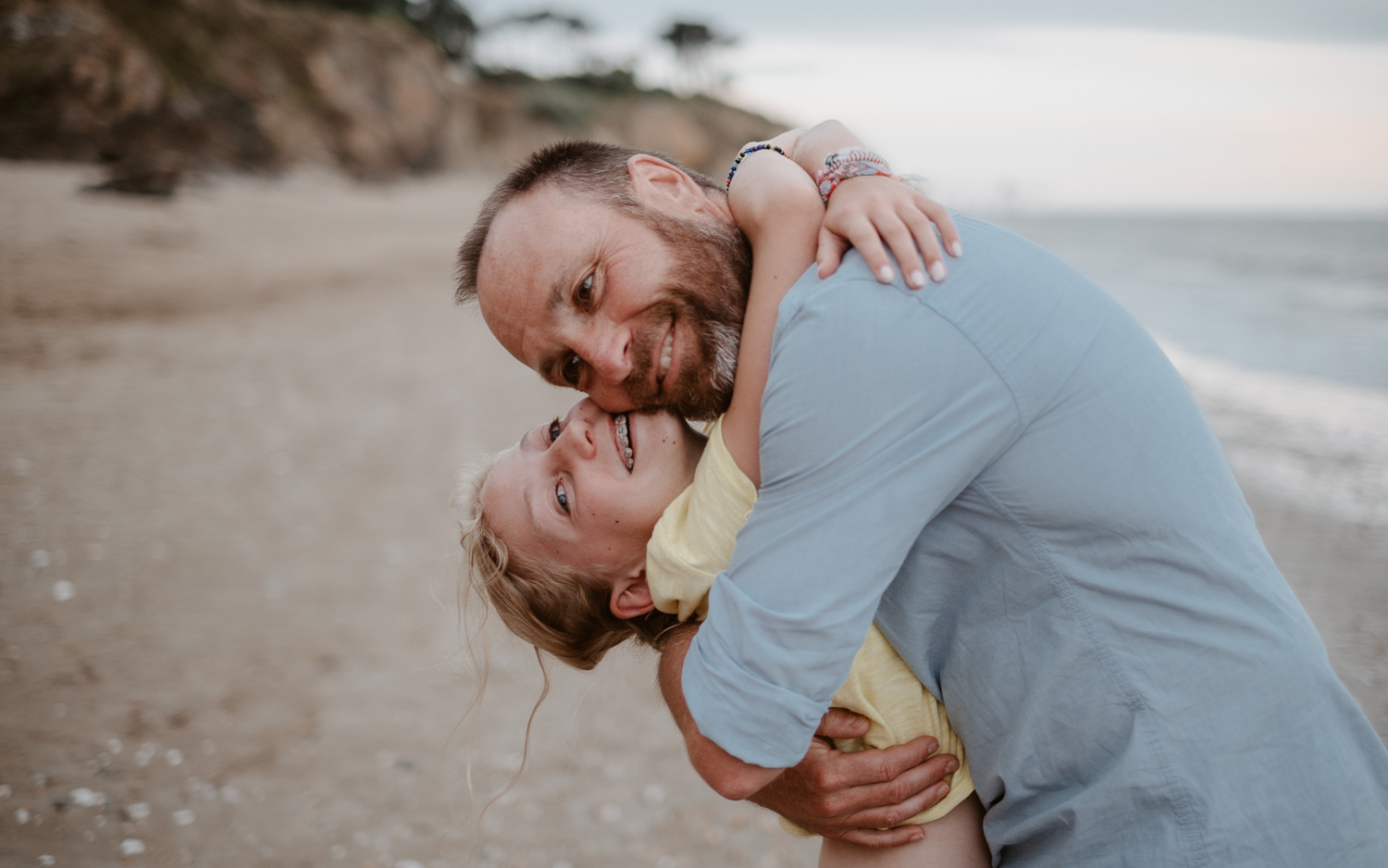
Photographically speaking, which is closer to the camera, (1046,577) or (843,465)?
(843,465)

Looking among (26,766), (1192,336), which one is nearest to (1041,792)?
(26,766)

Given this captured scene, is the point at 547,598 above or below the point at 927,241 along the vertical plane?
below

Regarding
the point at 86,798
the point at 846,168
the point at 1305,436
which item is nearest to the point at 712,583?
the point at 846,168

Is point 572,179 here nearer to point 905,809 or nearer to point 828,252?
point 828,252

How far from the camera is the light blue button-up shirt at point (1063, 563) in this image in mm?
1333

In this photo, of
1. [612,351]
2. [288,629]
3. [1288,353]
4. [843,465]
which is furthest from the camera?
[1288,353]

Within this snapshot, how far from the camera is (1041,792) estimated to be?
159 cm

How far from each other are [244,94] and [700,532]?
24.2 metres

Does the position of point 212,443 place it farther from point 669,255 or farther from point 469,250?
point 669,255

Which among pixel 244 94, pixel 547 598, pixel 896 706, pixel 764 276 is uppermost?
pixel 764 276

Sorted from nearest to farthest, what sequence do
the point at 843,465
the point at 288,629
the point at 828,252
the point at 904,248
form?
1. the point at 843,465
2. the point at 904,248
3. the point at 828,252
4. the point at 288,629

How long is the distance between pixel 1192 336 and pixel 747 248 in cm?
1648

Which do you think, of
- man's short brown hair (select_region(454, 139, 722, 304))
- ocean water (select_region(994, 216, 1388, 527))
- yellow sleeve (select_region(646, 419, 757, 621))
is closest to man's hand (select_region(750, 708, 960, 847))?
yellow sleeve (select_region(646, 419, 757, 621))

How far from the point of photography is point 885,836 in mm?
1915
